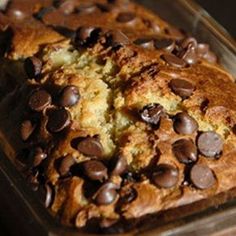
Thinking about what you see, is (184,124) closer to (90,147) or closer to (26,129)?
(90,147)

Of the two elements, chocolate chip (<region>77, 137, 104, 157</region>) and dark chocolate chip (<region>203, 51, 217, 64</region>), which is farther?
dark chocolate chip (<region>203, 51, 217, 64</region>)

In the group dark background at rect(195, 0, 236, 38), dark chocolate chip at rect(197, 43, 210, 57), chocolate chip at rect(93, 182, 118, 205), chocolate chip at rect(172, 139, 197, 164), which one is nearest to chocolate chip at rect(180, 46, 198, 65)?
dark chocolate chip at rect(197, 43, 210, 57)

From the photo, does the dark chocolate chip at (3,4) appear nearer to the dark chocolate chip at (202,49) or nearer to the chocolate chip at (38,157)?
the dark chocolate chip at (202,49)

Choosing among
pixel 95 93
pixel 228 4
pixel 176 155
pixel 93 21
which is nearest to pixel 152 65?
pixel 95 93

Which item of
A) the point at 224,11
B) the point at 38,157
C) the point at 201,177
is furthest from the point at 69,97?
the point at 224,11

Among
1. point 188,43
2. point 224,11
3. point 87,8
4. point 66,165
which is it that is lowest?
point 224,11

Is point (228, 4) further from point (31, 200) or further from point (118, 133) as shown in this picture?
point (31, 200)

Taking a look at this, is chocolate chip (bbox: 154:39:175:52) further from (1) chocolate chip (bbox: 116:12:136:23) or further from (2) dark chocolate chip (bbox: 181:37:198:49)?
(1) chocolate chip (bbox: 116:12:136:23)
